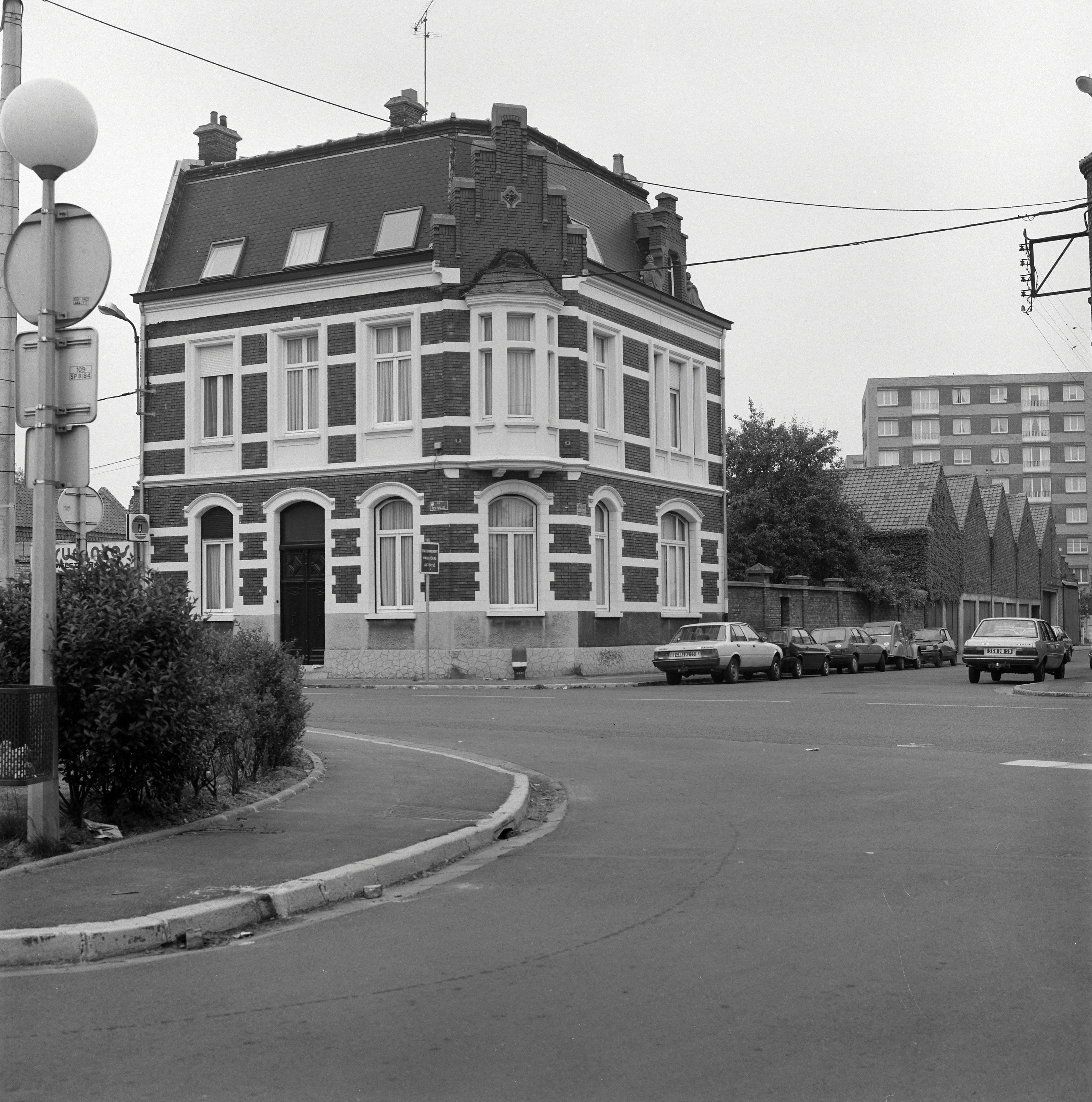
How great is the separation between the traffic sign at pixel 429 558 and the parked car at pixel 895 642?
707 inches

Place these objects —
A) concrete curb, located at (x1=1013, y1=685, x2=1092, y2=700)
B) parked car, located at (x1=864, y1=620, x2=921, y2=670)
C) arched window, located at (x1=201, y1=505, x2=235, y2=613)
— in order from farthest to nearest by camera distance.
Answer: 1. parked car, located at (x1=864, y1=620, x2=921, y2=670)
2. arched window, located at (x1=201, y1=505, x2=235, y2=613)
3. concrete curb, located at (x1=1013, y1=685, x2=1092, y2=700)

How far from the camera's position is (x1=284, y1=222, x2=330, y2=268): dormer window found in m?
34.2

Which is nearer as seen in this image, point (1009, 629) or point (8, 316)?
point (8, 316)

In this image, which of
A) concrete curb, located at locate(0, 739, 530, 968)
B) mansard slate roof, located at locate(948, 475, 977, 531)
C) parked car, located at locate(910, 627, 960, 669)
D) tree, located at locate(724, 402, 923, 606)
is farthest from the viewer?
mansard slate roof, located at locate(948, 475, 977, 531)

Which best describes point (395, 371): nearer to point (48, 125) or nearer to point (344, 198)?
point (344, 198)

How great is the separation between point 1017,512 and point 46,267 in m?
73.6

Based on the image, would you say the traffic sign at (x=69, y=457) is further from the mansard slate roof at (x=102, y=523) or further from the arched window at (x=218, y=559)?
the mansard slate roof at (x=102, y=523)

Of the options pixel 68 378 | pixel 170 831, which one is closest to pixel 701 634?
pixel 170 831

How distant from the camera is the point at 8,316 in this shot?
36.4 ft

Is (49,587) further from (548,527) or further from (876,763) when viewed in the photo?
(548,527)

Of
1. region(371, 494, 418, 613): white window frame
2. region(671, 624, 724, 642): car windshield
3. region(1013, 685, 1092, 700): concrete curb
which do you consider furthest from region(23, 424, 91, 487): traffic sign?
region(671, 624, 724, 642): car windshield

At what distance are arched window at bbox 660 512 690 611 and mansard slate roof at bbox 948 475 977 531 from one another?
92.5ft

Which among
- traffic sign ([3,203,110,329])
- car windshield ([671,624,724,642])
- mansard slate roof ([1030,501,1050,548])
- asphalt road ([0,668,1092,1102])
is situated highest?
mansard slate roof ([1030,501,1050,548])

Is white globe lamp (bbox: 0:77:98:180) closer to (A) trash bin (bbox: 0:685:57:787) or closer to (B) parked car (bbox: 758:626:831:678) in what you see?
(A) trash bin (bbox: 0:685:57:787)
